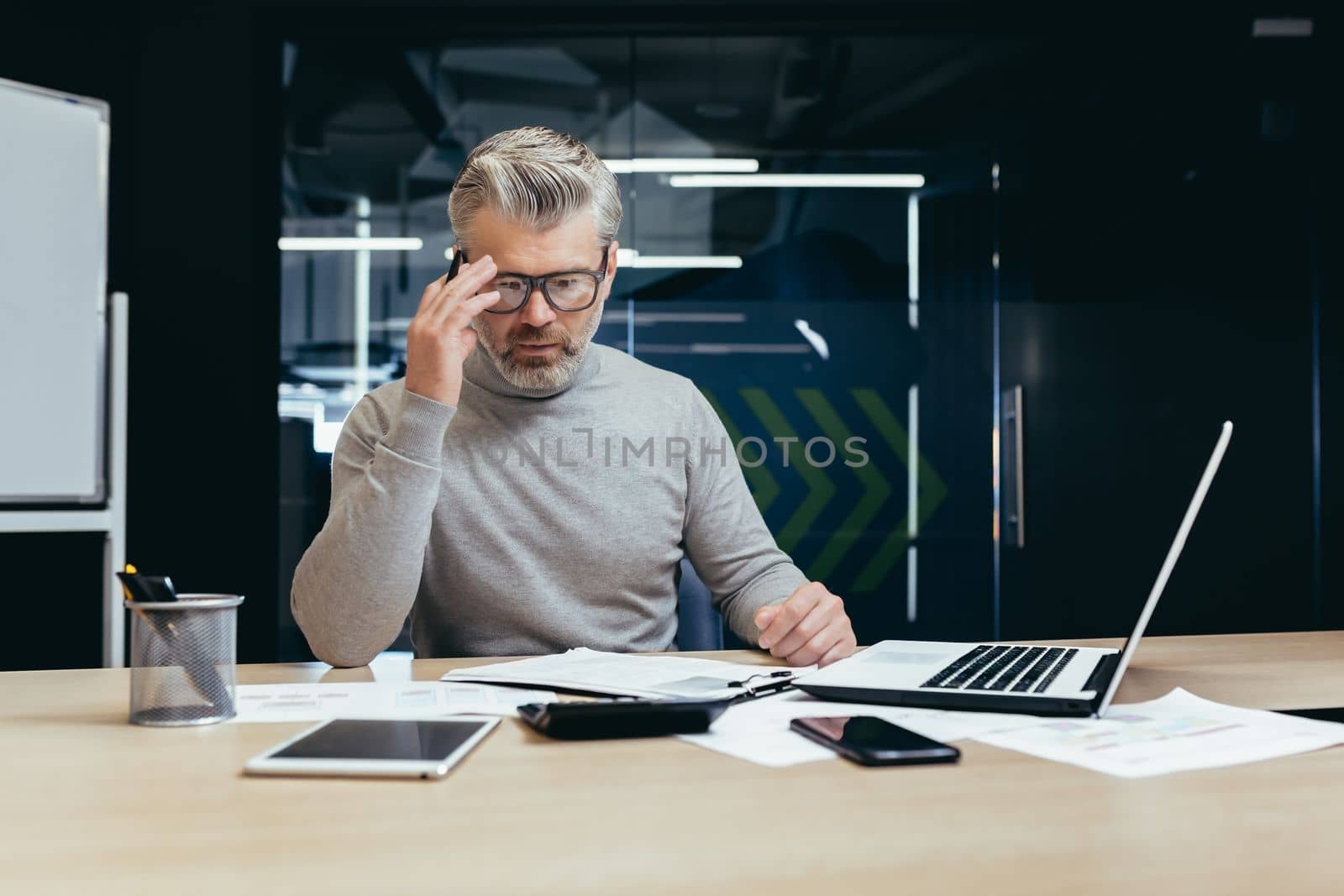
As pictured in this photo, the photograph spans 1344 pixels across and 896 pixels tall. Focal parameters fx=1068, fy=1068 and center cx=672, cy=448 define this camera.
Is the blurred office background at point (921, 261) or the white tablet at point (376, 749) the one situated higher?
the blurred office background at point (921, 261)

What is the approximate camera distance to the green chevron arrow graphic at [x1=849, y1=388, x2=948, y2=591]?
3514 millimetres

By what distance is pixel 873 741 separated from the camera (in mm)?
799

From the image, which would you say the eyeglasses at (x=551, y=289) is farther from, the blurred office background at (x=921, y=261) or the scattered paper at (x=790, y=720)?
the blurred office background at (x=921, y=261)

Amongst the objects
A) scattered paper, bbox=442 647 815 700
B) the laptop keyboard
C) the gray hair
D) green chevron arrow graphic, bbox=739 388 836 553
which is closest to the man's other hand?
scattered paper, bbox=442 647 815 700

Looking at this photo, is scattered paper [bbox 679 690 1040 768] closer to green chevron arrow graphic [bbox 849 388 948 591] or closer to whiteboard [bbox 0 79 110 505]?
whiteboard [bbox 0 79 110 505]

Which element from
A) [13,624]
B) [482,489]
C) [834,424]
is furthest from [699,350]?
[13,624]

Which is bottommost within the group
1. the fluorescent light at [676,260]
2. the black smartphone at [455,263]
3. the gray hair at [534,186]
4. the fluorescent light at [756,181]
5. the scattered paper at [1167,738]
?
the scattered paper at [1167,738]

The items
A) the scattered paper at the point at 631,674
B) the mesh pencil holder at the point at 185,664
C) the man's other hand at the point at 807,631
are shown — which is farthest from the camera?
the man's other hand at the point at 807,631

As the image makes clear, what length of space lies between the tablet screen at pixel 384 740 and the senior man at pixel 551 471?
66cm

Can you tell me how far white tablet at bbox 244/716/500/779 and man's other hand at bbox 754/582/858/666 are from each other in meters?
0.45

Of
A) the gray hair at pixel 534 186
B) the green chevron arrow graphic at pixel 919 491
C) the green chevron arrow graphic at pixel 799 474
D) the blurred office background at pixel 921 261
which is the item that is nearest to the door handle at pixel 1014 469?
the blurred office background at pixel 921 261

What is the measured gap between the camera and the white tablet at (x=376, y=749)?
742 mm

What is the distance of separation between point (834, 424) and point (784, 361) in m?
0.27

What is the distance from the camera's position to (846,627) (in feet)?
4.10
